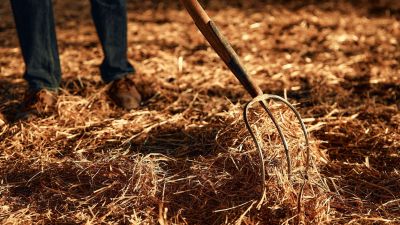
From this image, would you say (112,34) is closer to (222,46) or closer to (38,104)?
(38,104)

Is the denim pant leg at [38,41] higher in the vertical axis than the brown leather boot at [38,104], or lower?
higher

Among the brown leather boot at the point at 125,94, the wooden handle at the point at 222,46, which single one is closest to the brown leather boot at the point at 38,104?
the brown leather boot at the point at 125,94

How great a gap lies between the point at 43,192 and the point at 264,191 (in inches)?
34.8

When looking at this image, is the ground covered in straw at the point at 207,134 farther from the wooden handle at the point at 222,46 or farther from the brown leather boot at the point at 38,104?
the wooden handle at the point at 222,46

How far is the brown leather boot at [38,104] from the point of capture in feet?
9.56

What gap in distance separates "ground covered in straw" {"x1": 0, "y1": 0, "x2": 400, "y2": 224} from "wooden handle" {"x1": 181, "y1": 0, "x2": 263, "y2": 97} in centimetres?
22

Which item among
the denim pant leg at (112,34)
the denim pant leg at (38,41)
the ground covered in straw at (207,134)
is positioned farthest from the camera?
the denim pant leg at (112,34)

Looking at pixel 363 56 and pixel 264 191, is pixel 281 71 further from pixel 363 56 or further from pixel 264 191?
pixel 264 191

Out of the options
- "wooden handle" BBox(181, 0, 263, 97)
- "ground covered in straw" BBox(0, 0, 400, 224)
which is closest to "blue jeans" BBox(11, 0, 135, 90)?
"ground covered in straw" BBox(0, 0, 400, 224)

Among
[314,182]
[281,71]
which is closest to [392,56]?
[281,71]

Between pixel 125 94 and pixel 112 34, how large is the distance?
341 mm

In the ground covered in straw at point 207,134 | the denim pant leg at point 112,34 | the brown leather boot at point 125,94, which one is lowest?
the ground covered in straw at point 207,134

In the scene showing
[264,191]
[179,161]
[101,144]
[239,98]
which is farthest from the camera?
[239,98]

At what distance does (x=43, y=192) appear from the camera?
2227 millimetres
